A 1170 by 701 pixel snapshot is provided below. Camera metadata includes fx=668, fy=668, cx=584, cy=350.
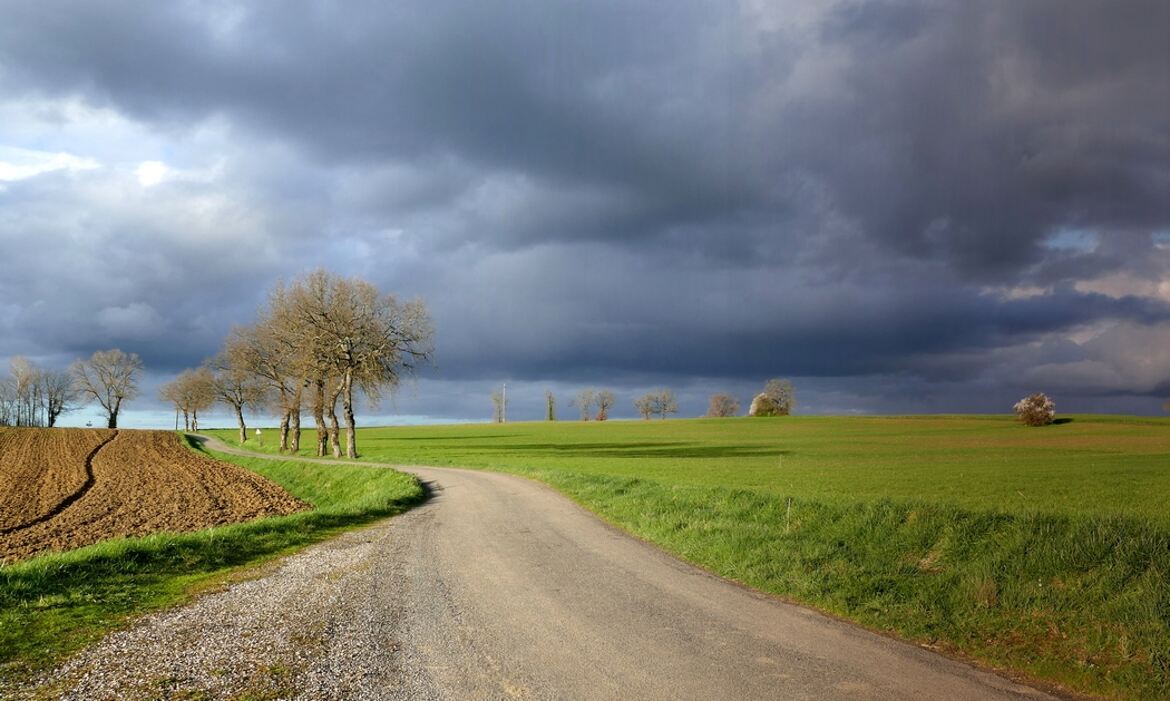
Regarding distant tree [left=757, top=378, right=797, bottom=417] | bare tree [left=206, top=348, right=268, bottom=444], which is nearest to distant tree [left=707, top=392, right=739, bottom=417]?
distant tree [left=757, top=378, right=797, bottom=417]

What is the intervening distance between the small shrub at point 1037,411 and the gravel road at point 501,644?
92427mm

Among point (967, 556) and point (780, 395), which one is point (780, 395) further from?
point (967, 556)

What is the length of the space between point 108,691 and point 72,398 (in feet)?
535

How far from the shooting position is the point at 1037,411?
285 feet

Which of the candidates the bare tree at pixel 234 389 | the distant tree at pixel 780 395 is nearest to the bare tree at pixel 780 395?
the distant tree at pixel 780 395

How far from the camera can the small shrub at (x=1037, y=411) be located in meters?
86.6

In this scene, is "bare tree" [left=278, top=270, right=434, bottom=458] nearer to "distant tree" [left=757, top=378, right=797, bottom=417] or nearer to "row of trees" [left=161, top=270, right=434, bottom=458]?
"row of trees" [left=161, top=270, right=434, bottom=458]

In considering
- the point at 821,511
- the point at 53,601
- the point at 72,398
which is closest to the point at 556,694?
the point at 53,601

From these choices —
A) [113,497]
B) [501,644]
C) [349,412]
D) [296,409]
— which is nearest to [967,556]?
[501,644]

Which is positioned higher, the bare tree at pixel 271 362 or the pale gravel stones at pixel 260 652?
the bare tree at pixel 271 362

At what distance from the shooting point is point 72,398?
136 metres

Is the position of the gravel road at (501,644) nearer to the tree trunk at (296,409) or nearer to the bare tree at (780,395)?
the tree trunk at (296,409)

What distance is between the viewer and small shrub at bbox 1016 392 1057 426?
284 ft

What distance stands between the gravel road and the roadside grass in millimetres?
620
